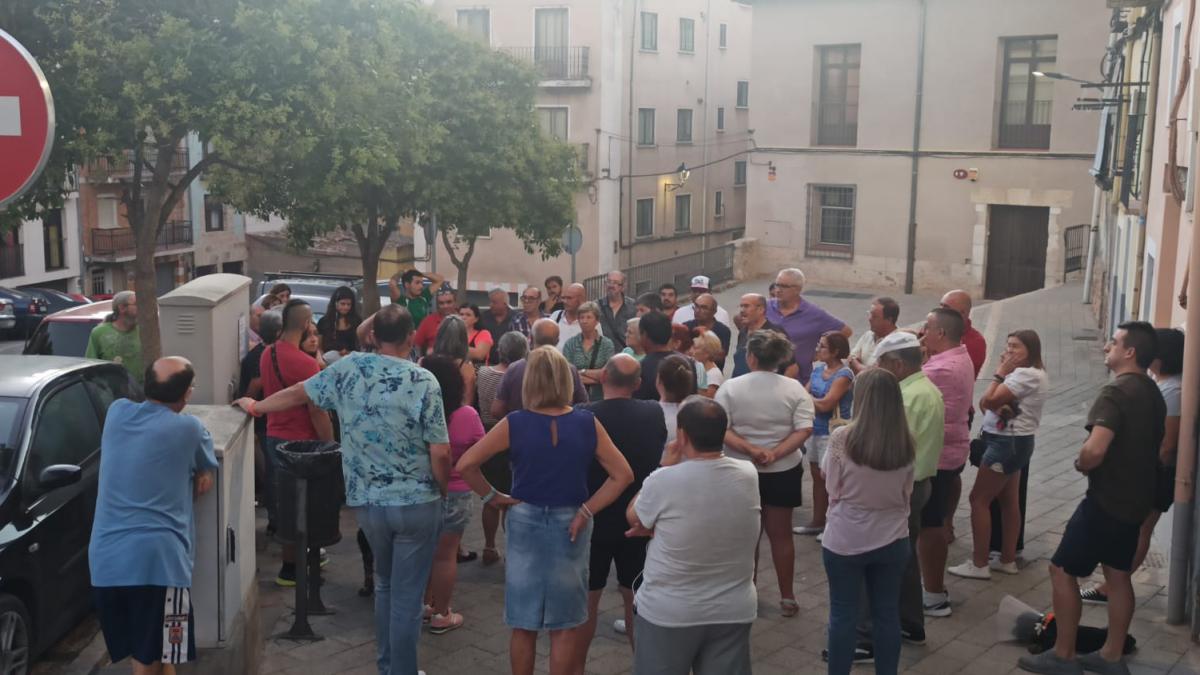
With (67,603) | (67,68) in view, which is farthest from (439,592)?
(67,68)

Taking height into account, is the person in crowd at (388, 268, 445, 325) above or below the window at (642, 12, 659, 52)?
below

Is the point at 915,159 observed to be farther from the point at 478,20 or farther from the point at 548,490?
the point at 548,490

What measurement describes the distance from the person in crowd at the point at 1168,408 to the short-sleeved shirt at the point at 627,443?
2570mm

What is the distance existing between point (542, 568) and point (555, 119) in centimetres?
3553

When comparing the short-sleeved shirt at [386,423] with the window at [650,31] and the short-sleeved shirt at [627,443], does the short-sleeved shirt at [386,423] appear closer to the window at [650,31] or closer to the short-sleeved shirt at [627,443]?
the short-sleeved shirt at [627,443]

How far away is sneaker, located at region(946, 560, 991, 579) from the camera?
7.83 meters

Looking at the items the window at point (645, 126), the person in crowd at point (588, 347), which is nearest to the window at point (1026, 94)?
the window at point (645, 126)

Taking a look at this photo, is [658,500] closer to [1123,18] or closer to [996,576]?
[996,576]

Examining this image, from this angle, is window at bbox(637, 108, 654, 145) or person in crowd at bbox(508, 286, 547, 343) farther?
window at bbox(637, 108, 654, 145)

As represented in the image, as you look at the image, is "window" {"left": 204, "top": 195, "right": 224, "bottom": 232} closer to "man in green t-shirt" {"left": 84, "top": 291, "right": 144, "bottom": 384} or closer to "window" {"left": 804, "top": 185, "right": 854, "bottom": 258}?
"window" {"left": 804, "top": 185, "right": 854, "bottom": 258}

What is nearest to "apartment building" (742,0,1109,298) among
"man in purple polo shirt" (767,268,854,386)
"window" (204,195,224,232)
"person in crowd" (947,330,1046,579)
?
"man in purple polo shirt" (767,268,854,386)

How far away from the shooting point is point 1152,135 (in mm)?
14414

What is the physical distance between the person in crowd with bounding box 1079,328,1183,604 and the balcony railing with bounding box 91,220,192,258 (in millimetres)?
41848

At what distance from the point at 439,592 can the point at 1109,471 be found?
3578mm
